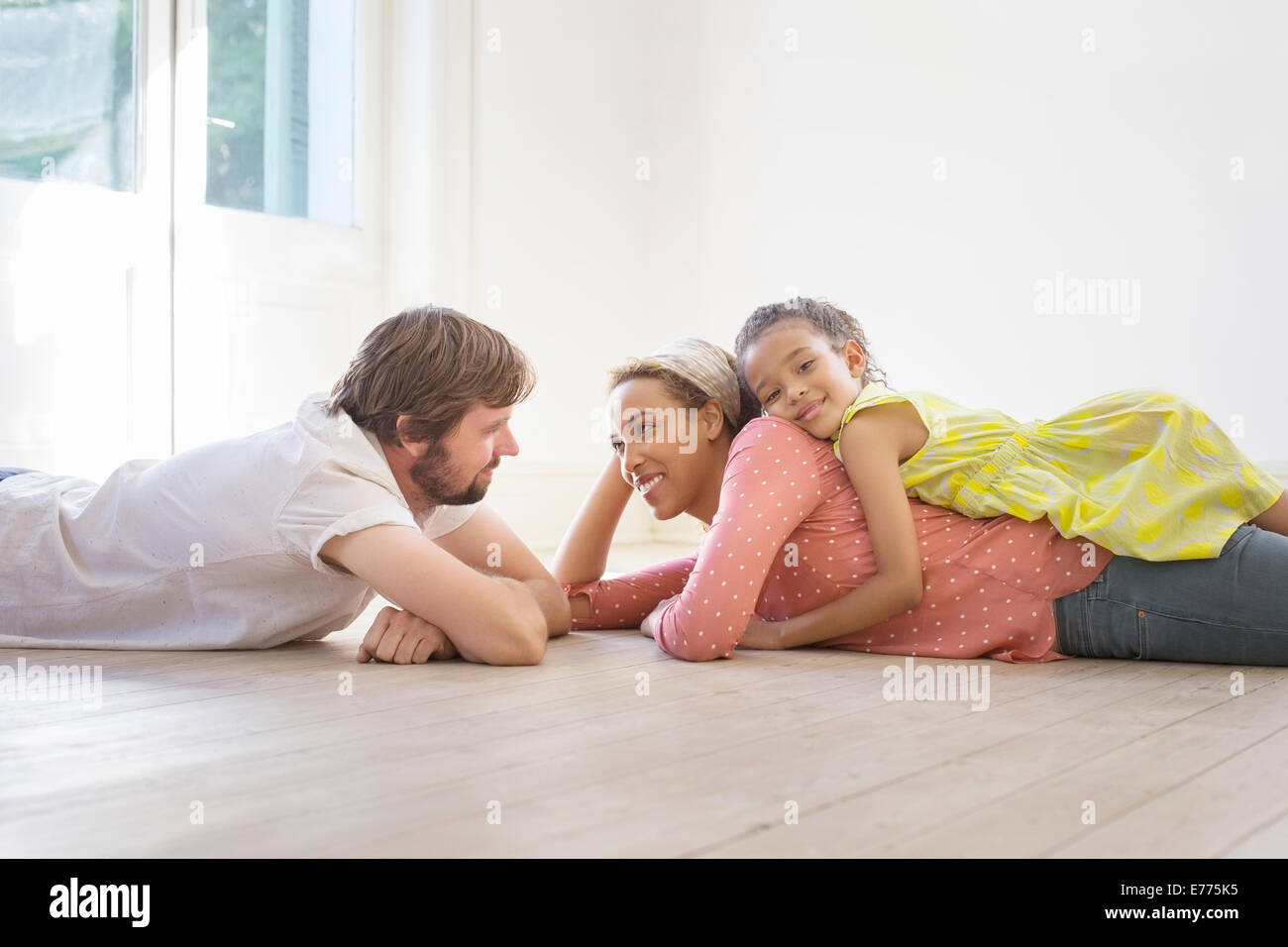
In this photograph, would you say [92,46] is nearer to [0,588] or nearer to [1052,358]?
[0,588]

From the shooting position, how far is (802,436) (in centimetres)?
195

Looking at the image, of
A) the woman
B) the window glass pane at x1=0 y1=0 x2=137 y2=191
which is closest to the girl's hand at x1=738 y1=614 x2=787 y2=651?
the woman

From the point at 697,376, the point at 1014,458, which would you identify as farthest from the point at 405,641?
the point at 1014,458

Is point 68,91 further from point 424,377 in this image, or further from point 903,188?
point 903,188

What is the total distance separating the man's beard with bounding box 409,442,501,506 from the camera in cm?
193

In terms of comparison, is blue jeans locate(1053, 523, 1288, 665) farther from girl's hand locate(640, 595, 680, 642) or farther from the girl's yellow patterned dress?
girl's hand locate(640, 595, 680, 642)

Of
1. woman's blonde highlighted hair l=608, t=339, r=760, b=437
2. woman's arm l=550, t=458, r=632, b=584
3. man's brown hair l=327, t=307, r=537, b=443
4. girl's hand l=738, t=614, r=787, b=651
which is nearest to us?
man's brown hair l=327, t=307, r=537, b=443

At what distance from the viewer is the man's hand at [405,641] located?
1.84 meters

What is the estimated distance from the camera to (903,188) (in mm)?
4316

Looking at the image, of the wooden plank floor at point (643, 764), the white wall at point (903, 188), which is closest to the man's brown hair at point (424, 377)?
the wooden plank floor at point (643, 764)

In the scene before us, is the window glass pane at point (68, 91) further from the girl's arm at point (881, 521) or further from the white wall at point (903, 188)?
the girl's arm at point (881, 521)

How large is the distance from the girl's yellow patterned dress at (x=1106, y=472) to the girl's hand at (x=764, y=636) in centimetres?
31

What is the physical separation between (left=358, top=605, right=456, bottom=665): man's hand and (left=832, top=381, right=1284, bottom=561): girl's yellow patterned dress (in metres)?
0.68
